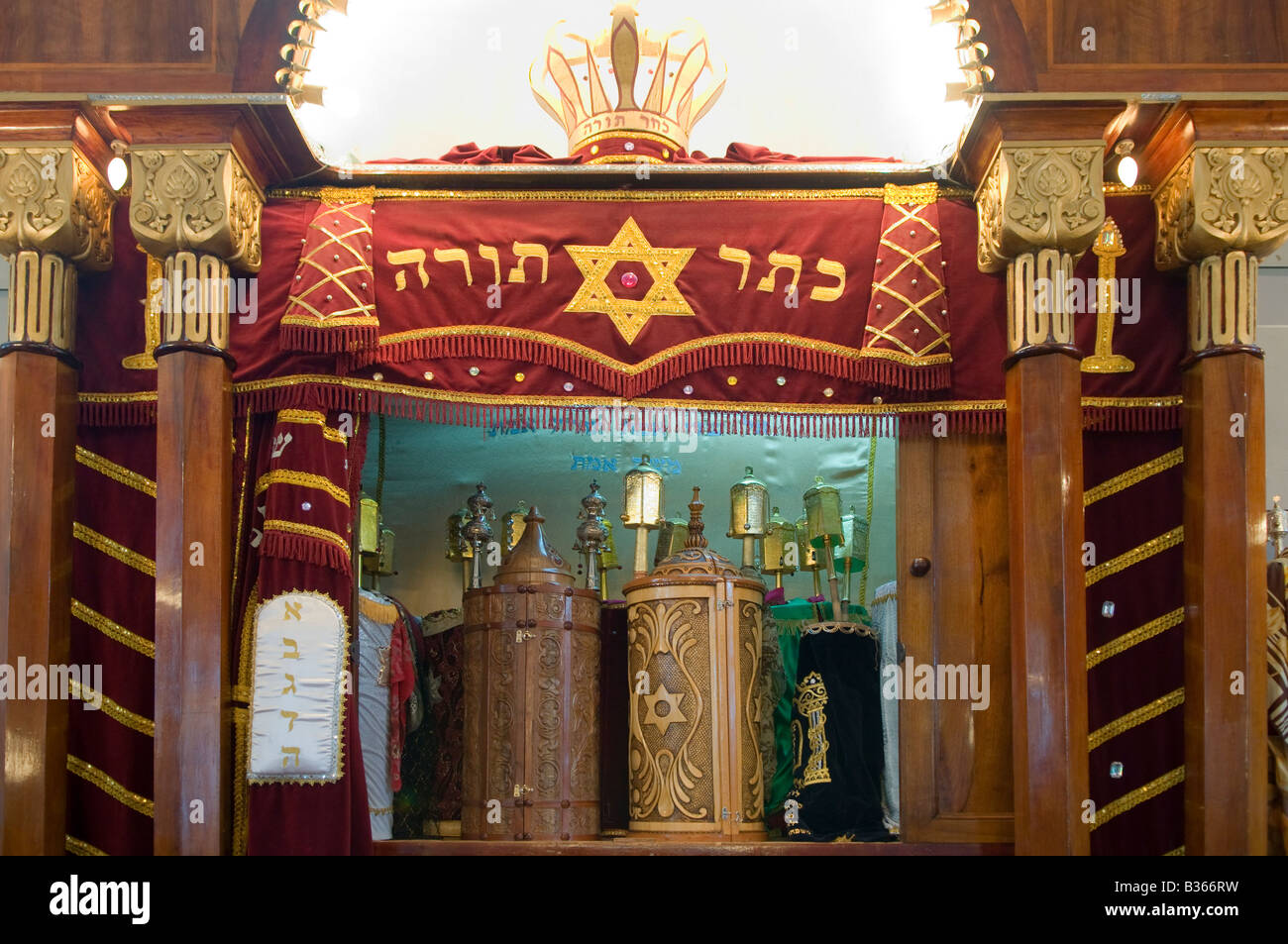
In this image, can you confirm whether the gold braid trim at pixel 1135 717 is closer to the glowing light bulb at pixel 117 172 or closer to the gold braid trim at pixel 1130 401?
the gold braid trim at pixel 1130 401

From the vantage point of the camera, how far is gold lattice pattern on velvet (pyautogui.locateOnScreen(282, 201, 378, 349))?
6.16 metres

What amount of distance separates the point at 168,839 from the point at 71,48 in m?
2.80

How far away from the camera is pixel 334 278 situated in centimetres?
620

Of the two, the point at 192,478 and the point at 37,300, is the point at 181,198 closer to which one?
the point at 37,300

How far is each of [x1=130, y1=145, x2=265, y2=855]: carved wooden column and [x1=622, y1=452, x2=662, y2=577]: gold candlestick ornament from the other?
184cm

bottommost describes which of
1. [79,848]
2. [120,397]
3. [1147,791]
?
[79,848]

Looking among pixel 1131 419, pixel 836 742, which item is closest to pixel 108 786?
pixel 836 742

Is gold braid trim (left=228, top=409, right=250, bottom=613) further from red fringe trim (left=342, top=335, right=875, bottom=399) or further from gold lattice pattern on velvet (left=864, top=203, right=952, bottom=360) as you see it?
gold lattice pattern on velvet (left=864, top=203, right=952, bottom=360)

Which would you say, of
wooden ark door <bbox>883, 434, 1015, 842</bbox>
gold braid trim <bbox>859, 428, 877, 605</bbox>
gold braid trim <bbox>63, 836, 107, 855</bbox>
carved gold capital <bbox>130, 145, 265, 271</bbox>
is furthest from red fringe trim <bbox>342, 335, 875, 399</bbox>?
gold braid trim <bbox>63, 836, 107, 855</bbox>

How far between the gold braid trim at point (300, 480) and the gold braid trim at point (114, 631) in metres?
0.71

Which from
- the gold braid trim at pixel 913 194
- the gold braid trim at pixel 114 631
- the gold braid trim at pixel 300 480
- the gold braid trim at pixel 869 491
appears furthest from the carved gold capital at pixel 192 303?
the gold braid trim at pixel 869 491

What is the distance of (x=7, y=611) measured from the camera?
580 centimetres

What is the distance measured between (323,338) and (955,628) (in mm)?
2577
